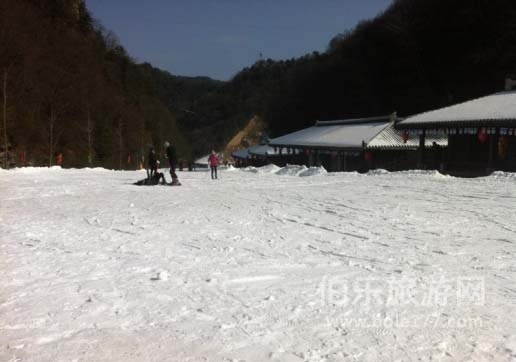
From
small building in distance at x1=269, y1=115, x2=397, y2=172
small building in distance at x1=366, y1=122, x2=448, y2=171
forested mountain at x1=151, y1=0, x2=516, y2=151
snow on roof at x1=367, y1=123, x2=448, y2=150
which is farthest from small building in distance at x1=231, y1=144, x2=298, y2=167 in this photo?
forested mountain at x1=151, y1=0, x2=516, y2=151

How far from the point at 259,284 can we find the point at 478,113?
20412 millimetres

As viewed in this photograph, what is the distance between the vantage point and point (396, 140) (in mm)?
31625

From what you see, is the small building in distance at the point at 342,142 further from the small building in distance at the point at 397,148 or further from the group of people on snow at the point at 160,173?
the group of people on snow at the point at 160,173

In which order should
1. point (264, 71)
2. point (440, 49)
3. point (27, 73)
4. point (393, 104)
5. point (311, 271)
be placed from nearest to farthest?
point (311, 271) < point (27, 73) < point (440, 49) < point (393, 104) < point (264, 71)

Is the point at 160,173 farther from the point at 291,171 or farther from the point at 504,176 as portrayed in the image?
the point at 504,176

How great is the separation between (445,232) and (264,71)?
128858mm

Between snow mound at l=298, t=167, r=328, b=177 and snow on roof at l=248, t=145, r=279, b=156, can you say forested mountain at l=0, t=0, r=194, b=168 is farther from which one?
snow mound at l=298, t=167, r=328, b=177

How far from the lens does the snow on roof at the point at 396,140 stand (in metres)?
30.7

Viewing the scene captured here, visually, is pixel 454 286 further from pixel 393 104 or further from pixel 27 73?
pixel 393 104

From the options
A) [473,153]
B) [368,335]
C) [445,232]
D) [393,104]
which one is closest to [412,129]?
[473,153]

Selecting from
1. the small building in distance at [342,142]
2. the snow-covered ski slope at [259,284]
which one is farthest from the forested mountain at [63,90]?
the snow-covered ski slope at [259,284]

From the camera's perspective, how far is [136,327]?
434cm

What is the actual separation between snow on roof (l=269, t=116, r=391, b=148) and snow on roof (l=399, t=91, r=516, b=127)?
5941 mm

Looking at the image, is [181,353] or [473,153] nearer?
[181,353]
